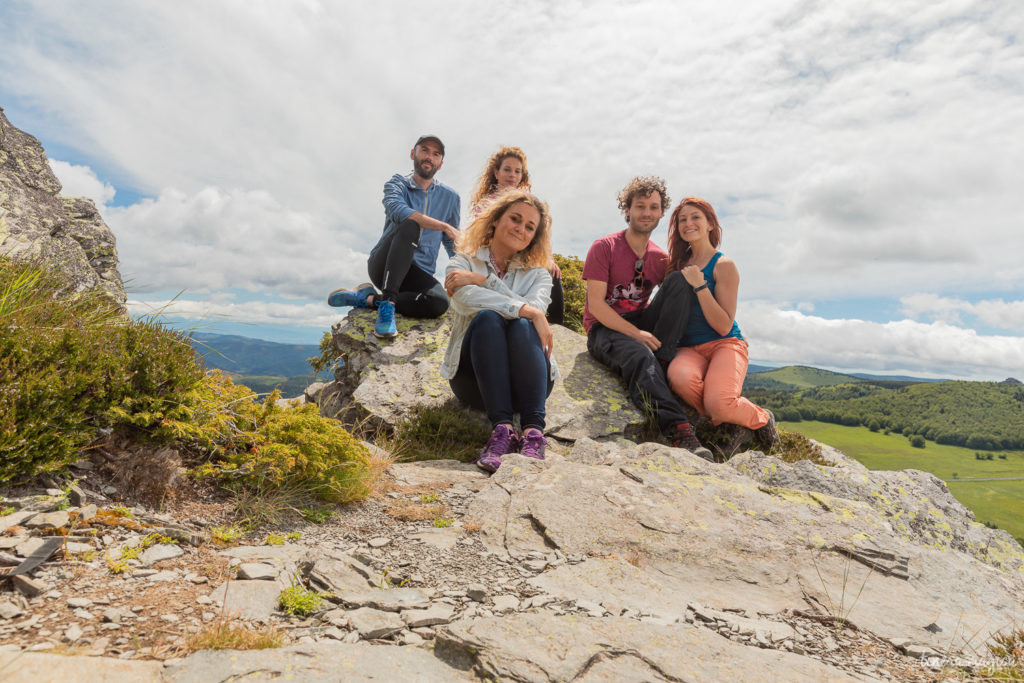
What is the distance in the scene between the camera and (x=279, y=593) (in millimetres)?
2344

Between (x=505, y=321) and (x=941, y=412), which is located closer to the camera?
(x=505, y=321)

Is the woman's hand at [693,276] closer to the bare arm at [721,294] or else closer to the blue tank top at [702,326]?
the bare arm at [721,294]

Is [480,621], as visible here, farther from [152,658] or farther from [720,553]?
[720,553]

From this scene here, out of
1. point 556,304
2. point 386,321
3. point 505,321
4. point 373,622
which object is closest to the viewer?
point 373,622

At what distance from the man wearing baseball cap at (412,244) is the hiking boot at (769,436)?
187 inches

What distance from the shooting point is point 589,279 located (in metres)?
6.57

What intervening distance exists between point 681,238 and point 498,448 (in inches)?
143

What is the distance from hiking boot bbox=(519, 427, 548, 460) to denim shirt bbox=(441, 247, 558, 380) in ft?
2.92

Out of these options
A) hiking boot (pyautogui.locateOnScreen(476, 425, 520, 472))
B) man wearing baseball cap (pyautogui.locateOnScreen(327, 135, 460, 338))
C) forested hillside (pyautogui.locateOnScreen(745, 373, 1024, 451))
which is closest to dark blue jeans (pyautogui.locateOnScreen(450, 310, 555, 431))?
hiking boot (pyautogui.locateOnScreen(476, 425, 520, 472))

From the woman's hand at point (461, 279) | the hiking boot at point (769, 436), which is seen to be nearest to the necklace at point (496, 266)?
the woman's hand at point (461, 279)

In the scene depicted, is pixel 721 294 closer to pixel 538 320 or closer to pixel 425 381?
pixel 538 320

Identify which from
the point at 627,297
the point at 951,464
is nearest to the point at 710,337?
the point at 627,297

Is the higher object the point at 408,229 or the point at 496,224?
the point at 408,229

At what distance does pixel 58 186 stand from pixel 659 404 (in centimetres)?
969
